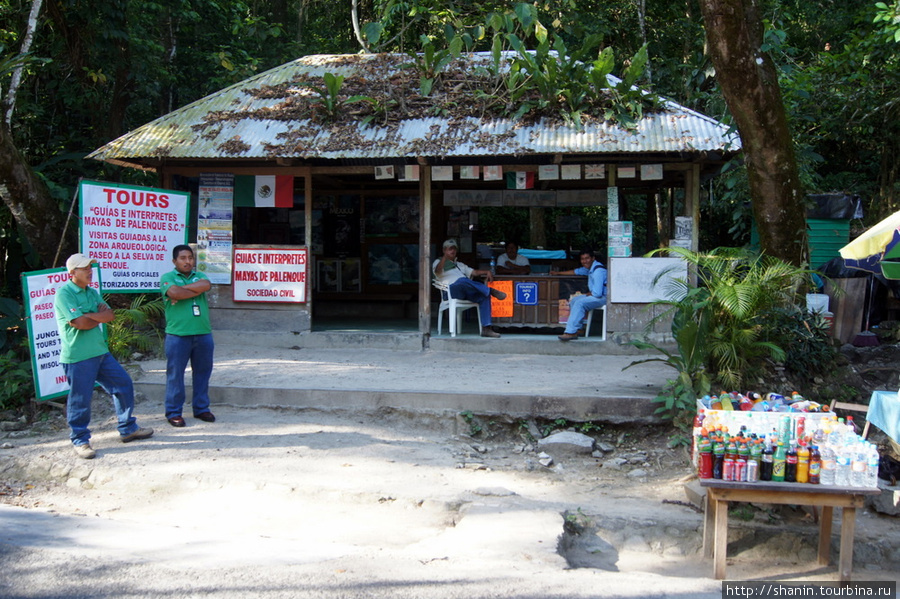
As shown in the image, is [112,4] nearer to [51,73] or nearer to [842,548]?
[51,73]

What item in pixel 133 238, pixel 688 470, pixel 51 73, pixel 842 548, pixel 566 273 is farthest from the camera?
pixel 51 73

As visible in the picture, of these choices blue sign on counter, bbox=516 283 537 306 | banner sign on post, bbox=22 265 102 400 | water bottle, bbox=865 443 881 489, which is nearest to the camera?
water bottle, bbox=865 443 881 489

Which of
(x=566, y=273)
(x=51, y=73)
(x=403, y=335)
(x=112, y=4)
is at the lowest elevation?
(x=403, y=335)

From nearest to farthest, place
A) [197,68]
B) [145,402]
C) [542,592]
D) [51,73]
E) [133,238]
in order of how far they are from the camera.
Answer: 1. [542,592]
2. [145,402]
3. [133,238]
4. [51,73]
5. [197,68]

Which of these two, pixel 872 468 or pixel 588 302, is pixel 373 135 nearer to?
A: pixel 588 302

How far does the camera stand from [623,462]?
22.2 ft

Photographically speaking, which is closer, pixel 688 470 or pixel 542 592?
pixel 542 592

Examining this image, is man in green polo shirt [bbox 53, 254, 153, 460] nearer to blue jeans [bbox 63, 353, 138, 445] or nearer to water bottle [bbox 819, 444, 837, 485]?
blue jeans [bbox 63, 353, 138, 445]

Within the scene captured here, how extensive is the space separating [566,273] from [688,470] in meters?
5.12

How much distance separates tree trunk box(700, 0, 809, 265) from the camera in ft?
23.4

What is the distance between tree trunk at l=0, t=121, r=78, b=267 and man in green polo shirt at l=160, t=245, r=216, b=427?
112 inches

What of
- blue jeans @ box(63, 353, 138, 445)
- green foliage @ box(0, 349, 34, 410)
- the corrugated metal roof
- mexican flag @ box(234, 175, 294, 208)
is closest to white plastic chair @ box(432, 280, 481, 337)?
the corrugated metal roof

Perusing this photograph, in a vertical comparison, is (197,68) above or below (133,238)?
above

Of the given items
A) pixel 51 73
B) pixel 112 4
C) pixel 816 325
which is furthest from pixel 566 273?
pixel 51 73
